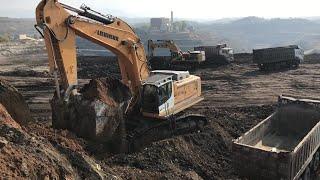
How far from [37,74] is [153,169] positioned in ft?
67.4

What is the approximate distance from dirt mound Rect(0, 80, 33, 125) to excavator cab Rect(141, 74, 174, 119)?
3737 mm

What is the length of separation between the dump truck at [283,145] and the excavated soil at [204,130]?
107cm

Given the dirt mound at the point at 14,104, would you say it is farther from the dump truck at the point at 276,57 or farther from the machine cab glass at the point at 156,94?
the dump truck at the point at 276,57

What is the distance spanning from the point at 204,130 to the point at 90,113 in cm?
496

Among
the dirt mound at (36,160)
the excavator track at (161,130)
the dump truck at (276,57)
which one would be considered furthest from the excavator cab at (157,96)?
the dump truck at (276,57)

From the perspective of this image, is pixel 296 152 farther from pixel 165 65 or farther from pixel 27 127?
pixel 165 65

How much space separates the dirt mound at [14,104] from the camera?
467 inches

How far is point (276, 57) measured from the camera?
30344 millimetres

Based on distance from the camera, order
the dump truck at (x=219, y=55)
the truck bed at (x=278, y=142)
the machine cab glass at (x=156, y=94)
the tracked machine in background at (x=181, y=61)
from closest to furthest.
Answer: the truck bed at (x=278, y=142) < the machine cab glass at (x=156, y=94) < the tracked machine in background at (x=181, y=61) < the dump truck at (x=219, y=55)

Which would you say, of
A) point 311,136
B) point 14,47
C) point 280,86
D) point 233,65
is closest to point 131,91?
point 311,136

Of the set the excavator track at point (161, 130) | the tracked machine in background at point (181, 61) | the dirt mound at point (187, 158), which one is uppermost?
the tracked machine in background at point (181, 61)

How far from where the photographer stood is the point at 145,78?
14727 mm

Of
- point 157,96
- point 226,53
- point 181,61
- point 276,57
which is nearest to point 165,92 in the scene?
point 157,96

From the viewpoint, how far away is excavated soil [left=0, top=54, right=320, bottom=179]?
11117mm
